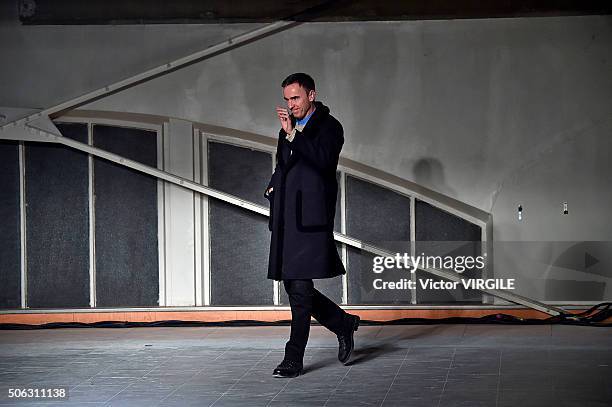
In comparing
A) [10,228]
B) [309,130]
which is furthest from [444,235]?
[10,228]

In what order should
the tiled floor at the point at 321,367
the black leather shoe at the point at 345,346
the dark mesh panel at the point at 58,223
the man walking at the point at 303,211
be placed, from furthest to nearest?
the dark mesh panel at the point at 58,223 < the black leather shoe at the point at 345,346 < the man walking at the point at 303,211 < the tiled floor at the point at 321,367

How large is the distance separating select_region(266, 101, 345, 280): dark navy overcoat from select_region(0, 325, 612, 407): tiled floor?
57 centimetres

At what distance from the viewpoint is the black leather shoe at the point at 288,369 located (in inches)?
226

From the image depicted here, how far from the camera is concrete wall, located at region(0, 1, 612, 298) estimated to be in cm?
736

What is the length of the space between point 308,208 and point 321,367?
34.6 inches

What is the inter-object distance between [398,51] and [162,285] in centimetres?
221

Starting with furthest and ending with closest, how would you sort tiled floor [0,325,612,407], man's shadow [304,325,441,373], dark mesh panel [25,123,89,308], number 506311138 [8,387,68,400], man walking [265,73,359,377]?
dark mesh panel [25,123,89,308] < man's shadow [304,325,441,373] < man walking [265,73,359,377] < number 506311138 [8,387,68,400] < tiled floor [0,325,612,407]

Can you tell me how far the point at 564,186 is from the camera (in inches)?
291

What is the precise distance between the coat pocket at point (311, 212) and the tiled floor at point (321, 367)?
757 mm

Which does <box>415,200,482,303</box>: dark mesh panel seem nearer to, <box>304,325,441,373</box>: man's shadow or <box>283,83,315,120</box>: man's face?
<box>304,325,441,373</box>: man's shadow

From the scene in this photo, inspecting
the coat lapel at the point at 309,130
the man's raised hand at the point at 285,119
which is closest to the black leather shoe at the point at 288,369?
the coat lapel at the point at 309,130

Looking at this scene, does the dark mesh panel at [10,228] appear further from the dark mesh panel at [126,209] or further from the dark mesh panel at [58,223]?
the dark mesh panel at [126,209]

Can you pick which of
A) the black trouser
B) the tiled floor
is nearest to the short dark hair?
the black trouser

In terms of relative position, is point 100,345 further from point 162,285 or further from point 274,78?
point 274,78
